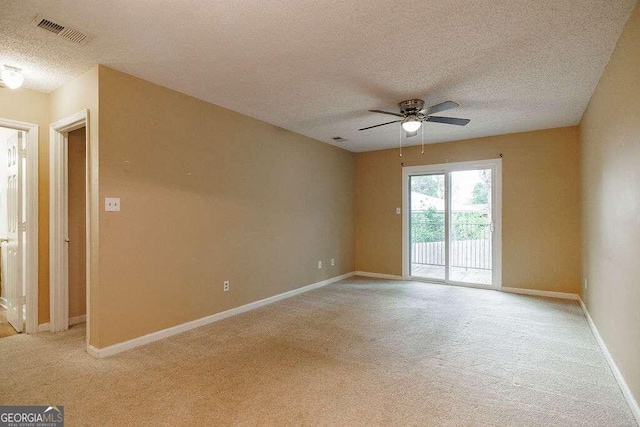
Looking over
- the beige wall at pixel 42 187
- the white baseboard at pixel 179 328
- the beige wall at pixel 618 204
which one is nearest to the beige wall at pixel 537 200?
the beige wall at pixel 618 204

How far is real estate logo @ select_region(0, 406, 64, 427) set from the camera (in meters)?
1.96

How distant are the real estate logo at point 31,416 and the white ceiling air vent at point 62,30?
257 cm

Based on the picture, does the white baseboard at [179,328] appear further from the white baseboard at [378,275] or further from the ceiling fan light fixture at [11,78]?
the ceiling fan light fixture at [11,78]

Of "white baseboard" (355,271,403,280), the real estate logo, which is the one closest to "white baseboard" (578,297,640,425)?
"white baseboard" (355,271,403,280)

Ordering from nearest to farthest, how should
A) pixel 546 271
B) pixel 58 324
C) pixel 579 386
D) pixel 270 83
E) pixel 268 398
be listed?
pixel 268 398 < pixel 579 386 < pixel 270 83 < pixel 58 324 < pixel 546 271

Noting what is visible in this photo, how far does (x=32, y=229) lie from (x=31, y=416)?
208 cm

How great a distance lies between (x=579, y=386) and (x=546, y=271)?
3015 millimetres

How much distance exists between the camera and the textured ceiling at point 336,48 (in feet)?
6.74

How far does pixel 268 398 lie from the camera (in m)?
2.18

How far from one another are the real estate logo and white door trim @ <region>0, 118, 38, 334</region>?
62.8 inches

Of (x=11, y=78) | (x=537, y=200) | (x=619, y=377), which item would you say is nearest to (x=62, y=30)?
(x=11, y=78)

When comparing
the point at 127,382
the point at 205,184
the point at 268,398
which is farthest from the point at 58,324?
the point at 268,398

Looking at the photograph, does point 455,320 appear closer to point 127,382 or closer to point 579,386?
point 579,386

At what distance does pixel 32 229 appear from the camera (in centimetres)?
332
